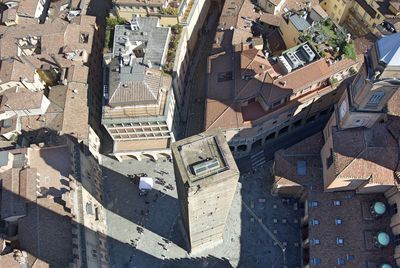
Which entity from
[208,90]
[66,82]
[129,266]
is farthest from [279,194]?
[66,82]

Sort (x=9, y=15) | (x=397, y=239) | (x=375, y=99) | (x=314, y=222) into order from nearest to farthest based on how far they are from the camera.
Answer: (x=375, y=99), (x=397, y=239), (x=314, y=222), (x=9, y=15)

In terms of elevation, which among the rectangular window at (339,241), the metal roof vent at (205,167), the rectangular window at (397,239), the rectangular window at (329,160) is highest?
the metal roof vent at (205,167)

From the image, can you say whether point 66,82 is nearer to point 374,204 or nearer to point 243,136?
point 243,136

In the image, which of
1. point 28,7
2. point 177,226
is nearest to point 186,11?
point 28,7

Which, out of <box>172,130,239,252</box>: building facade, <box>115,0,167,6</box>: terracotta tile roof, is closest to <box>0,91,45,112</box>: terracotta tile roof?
<box>115,0,167,6</box>: terracotta tile roof

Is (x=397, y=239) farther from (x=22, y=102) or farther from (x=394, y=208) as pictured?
(x=22, y=102)

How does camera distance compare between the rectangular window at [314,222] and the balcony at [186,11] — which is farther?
the balcony at [186,11]

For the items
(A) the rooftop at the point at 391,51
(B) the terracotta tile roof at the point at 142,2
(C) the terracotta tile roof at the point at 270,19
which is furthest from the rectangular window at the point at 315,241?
(B) the terracotta tile roof at the point at 142,2

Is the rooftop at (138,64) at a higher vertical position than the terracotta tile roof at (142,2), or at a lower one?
lower

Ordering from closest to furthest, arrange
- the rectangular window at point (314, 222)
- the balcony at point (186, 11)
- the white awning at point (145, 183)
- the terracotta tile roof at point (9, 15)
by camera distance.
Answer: the rectangular window at point (314, 222), the white awning at point (145, 183), the balcony at point (186, 11), the terracotta tile roof at point (9, 15)

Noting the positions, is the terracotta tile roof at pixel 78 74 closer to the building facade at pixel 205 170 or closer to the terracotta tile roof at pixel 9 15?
the terracotta tile roof at pixel 9 15
